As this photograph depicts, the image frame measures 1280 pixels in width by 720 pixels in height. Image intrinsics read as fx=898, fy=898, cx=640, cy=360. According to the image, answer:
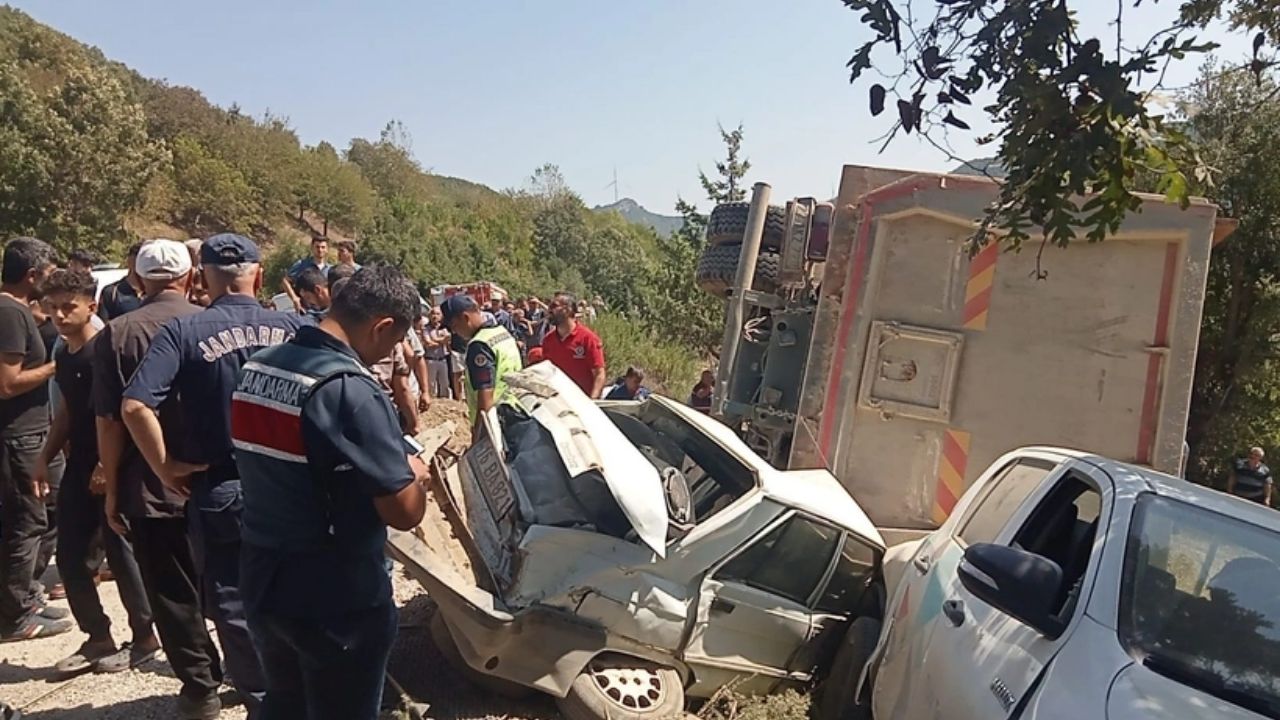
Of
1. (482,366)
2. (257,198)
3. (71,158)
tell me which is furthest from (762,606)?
(257,198)

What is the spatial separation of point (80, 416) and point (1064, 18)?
166 inches

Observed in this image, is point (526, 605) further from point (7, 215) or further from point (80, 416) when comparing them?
point (7, 215)

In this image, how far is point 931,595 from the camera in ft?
10.7

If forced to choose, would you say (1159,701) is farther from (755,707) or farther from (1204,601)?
(755,707)

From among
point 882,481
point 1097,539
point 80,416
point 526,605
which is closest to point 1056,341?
point 882,481

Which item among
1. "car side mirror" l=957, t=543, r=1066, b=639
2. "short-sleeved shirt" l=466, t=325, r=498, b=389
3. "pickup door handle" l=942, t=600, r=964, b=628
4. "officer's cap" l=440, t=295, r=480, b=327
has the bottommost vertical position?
"pickup door handle" l=942, t=600, r=964, b=628

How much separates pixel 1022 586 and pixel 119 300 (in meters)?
5.09

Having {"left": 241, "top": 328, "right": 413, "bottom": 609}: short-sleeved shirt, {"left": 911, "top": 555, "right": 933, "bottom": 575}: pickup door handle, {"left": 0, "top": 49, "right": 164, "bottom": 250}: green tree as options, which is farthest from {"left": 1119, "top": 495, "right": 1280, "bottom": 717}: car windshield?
{"left": 0, "top": 49, "right": 164, "bottom": 250}: green tree

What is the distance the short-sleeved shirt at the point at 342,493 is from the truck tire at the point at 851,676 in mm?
2321

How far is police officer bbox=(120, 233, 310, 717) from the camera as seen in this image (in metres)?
3.14

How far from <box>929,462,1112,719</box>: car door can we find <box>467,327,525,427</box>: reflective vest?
2697 millimetres

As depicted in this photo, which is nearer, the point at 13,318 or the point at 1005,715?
the point at 1005,715

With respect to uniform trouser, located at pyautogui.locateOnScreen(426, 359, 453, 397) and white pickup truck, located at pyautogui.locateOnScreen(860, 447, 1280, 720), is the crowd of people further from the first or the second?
uniform trouser, located at pyautogui.locateOnScreen(426, 359, 453, 397)

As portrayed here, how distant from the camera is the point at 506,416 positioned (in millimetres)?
4723
